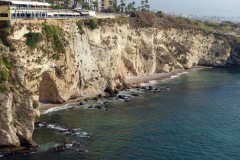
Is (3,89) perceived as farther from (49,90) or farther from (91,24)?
(91,24)

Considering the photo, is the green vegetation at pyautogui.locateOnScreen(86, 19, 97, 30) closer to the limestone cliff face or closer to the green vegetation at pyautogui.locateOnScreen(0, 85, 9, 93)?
the limestone cliff face

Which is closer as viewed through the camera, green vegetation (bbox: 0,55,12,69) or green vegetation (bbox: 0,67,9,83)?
green vegetation (bbox: 0,67,9,83)

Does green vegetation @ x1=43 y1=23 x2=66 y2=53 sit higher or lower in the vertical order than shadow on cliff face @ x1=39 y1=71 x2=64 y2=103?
higher

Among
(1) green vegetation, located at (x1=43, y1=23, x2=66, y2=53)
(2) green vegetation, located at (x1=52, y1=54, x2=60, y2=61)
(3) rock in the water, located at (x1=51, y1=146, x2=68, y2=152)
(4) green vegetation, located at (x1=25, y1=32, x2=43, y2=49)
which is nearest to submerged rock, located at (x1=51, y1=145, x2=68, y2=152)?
(3) rock in the water, located at (x1=51, y1=146, x2=68, y2=152)

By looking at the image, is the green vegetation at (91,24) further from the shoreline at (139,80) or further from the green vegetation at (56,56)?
the green vegetation at (56,56)

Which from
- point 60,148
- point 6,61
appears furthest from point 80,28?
point 60,148
